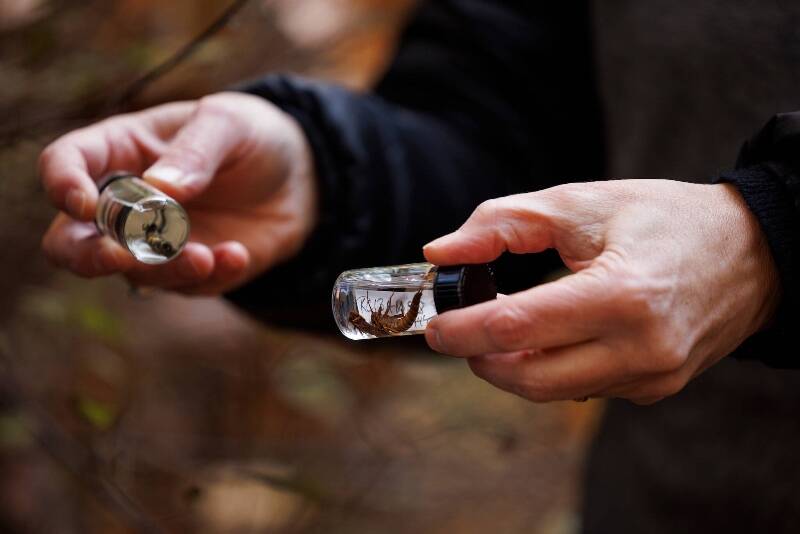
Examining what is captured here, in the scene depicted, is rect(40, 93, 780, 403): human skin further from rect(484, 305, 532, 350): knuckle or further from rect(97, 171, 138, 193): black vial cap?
rect(97, 171, 138, 193): black vial cap

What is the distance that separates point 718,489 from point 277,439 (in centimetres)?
81

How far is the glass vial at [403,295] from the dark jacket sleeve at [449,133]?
9.9 inches

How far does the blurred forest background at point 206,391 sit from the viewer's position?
0.90m

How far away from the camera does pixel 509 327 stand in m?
0.46

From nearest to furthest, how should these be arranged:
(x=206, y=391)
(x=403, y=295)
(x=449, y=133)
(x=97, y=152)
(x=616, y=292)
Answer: (x=616, y=292), (x=403, y=295), (x=97, y=152), (x=449, y=133), (x=206, y=391)

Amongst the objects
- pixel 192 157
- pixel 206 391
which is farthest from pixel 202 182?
pixel 206 391

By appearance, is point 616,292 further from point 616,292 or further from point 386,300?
point 386,300

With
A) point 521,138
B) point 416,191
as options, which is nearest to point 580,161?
point 521,138

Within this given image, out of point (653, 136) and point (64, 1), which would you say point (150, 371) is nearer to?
point (64, 1)

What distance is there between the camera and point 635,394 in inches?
19.8

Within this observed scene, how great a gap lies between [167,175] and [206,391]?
1.06 m

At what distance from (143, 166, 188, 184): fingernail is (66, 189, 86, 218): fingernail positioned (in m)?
0.05

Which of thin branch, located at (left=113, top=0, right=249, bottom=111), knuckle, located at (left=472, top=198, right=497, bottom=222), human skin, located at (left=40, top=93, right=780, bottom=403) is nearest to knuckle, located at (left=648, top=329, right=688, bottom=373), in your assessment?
human skin, located at (left=40, top=93, right=780, bottom=403)

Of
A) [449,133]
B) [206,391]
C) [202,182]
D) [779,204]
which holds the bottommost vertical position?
[206,391]
